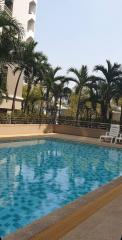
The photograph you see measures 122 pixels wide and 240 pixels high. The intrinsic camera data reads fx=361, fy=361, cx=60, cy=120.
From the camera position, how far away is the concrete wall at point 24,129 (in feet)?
76.9

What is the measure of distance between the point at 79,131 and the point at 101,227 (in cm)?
2287

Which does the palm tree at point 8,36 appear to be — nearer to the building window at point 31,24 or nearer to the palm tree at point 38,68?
the palm tree at point 38,68

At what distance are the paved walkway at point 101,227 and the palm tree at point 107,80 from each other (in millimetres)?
24854

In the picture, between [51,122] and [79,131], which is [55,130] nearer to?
[51,122]

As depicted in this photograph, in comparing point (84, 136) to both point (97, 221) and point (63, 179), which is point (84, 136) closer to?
point (63, 179)

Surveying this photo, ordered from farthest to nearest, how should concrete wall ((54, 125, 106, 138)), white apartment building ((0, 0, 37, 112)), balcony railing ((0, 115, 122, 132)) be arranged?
white apartment building ((0, 0, 37, 112))
concrete wall ((54, 125, 106, 138))
balcony railing ((0, 115, 122, 132))

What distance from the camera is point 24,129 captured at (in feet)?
84.3

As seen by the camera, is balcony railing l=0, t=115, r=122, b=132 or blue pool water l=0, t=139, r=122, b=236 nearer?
blue pool water l=0, t=139, r=122, b=236

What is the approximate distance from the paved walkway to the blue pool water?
5.16 ft

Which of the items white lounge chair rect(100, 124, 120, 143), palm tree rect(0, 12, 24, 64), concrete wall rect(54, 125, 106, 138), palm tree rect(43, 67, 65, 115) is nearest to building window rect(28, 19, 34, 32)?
palm tree rect(43, 67, 65, 115)

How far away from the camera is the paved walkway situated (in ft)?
18.2

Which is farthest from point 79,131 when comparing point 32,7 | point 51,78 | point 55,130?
point 32,7

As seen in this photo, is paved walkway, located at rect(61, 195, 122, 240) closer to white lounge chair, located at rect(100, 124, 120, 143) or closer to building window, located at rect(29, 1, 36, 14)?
white lounge chair, located at rect(100, 124, 120, 143)

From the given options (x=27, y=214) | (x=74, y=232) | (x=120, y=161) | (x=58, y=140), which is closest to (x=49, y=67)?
(x=58, y=140)
